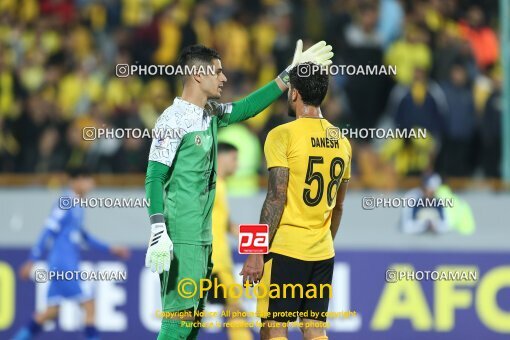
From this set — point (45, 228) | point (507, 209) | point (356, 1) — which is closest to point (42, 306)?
point (45, 228)

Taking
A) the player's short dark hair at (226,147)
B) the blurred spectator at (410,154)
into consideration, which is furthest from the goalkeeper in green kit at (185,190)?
the blurred spectator at (410,154)

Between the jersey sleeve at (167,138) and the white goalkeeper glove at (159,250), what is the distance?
0.40m

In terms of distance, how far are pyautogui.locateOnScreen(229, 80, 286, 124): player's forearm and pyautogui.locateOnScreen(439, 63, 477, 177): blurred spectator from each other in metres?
5.65

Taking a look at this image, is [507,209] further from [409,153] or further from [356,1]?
[356,1]

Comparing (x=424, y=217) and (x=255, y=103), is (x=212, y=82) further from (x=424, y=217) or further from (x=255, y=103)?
(x=424, y=217)

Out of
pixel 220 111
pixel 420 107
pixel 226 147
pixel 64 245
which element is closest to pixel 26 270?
pixel 64 245

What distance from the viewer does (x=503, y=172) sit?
1238 cm

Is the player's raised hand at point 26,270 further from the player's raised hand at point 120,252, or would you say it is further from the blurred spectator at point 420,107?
the blurred spectator at point 420,107

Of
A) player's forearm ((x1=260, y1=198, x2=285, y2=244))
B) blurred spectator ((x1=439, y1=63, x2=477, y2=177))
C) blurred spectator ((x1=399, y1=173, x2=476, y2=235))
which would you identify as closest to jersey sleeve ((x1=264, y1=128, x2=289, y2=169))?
player's forearm ((x1=260, y1=198, x2=285, y2=244))

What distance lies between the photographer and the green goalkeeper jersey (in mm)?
6871

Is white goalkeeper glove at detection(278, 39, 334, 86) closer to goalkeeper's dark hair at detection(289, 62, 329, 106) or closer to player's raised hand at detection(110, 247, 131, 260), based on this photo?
goalkeeper's dark hair at detection(289, 62, 329, 106)

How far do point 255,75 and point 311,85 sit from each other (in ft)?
22.2

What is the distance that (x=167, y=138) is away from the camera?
6.90 metres

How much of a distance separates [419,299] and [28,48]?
6990 millimetres
